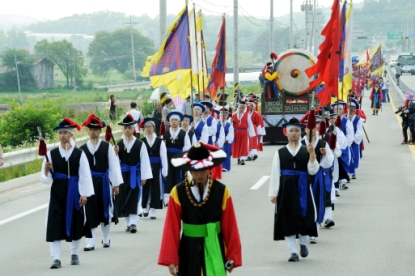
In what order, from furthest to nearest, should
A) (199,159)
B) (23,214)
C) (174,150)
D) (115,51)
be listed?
(115,51) → (174,150) → (23,214) → (199,159)

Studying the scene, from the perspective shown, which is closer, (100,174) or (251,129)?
(100,174)

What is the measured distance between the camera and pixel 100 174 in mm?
10992

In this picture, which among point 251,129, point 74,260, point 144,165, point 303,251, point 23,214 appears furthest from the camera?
point 251,129

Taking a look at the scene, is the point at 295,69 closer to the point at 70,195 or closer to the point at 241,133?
the point at 241,133

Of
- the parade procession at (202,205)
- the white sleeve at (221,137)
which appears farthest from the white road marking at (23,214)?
the white sleeve at (221,137)

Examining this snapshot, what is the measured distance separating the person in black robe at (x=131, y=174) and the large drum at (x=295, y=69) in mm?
16974

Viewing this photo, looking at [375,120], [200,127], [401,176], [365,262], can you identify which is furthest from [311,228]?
[375,120]

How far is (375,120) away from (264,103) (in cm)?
1390

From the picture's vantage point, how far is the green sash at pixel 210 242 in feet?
21.7

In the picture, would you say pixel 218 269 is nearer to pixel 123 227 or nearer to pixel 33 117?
pixel 123 227

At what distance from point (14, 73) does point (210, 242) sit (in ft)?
269

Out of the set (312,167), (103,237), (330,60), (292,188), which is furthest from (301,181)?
→ (330,60)

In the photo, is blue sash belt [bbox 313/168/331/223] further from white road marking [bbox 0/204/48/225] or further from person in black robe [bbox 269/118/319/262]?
white road marking [bbox 0/204/48/225]

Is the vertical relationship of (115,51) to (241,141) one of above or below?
below
